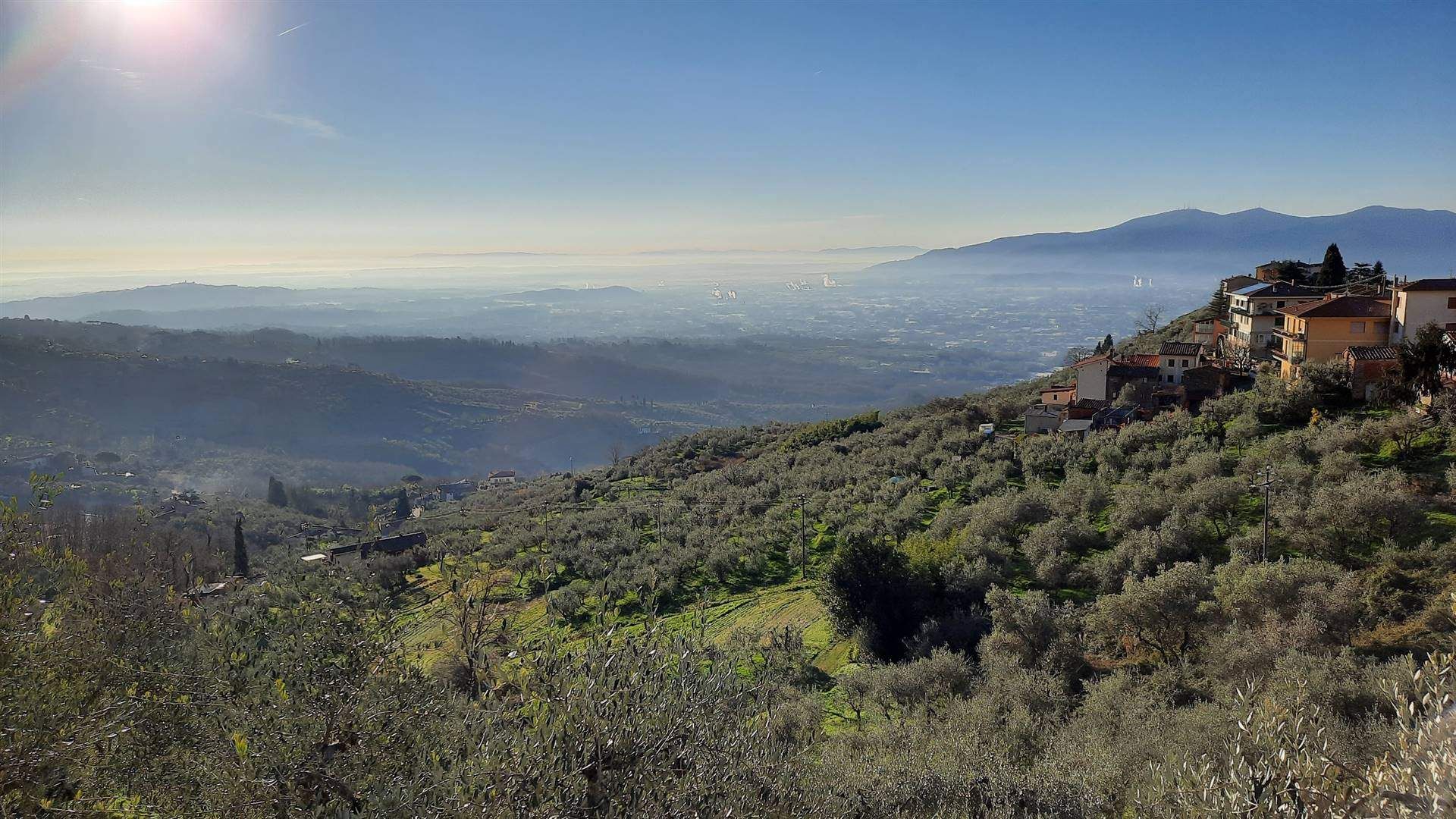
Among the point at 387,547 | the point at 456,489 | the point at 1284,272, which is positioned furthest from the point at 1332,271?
the point at 456,489

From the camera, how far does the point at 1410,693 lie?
28.3 feet

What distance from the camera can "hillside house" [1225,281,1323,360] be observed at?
34156 mm

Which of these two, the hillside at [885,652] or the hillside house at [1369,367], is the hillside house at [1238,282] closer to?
the hillside house at [1369,367]

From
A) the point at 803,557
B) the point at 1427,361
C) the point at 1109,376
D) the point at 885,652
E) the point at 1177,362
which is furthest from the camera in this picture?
the point at 1109,376

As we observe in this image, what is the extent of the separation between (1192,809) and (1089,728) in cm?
514

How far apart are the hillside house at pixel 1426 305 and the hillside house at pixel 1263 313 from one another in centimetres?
589

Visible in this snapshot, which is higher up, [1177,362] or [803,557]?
[1177,362]

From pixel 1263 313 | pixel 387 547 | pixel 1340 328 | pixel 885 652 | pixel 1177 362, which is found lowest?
pixel 387 547

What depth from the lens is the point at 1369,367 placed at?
25.6m

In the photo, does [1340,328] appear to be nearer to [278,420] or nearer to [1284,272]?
[1284,272]

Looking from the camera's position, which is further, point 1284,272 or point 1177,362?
point 1284,272

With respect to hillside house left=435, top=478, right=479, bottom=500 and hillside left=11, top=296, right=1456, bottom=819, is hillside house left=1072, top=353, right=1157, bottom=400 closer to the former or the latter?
hillside left=11, top=296, right=1456, bottom=819

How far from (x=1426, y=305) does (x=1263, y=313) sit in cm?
741

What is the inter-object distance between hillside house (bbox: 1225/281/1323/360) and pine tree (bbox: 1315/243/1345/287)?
21.0ft
